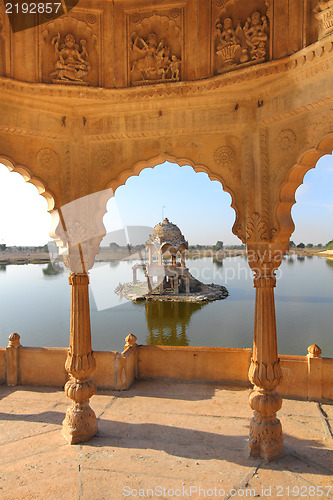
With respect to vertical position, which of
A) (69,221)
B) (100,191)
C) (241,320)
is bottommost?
(241,320)

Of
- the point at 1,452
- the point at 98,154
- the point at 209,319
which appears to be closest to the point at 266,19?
the point at 98,154

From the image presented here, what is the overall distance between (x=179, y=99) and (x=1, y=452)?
421 cm

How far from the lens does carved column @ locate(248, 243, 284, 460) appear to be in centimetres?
369

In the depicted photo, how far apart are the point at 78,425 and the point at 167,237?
20.5 m

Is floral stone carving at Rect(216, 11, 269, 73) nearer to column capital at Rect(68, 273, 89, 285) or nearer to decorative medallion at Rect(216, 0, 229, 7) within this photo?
decorative medallion at Rect(216, 0, 229, 7)

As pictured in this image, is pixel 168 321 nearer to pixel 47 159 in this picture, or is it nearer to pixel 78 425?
pixel 78 425

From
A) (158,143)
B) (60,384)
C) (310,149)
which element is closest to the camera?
(310,149)

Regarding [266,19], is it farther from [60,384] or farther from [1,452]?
[60,384]

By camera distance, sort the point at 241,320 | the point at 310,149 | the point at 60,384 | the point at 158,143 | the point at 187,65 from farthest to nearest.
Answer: the point at 241,320 < the point at 60,384 < the point at 158,143 < the point at 187,65 < the point at 310,149

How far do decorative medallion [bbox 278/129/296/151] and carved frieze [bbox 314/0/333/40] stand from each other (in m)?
0.81

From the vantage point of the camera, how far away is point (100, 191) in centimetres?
425

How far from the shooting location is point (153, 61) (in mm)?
3893

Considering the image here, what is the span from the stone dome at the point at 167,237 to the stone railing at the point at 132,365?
1796cm

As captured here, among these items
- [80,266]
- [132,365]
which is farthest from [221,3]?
[132,365]
